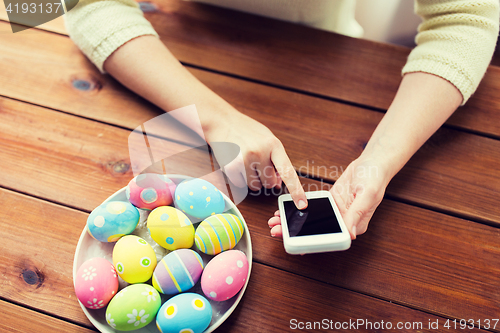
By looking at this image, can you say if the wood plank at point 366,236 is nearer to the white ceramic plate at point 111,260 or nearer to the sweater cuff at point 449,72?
the white ceramic plate at point 111,260

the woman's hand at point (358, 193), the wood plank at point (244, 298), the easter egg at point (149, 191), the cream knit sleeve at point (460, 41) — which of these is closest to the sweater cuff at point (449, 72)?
the cream knit sleeve at point (460, 41)

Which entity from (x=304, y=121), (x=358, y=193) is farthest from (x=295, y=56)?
(x=358, y=193)

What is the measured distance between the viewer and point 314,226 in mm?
543

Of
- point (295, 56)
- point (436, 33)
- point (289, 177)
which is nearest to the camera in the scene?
point (289, 177)

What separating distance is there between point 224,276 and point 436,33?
26.3 inches

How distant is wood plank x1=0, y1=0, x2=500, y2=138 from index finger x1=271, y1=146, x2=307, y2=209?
26 cm

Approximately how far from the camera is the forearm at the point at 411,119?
0.64 m

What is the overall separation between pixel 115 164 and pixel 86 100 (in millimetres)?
199

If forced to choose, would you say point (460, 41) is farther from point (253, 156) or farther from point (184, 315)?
point (184, 315)

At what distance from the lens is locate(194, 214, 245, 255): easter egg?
55 cm

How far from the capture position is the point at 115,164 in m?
0.70

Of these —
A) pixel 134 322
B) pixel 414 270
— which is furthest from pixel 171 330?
pixel 414 270

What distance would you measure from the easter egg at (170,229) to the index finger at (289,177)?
0.19 meters

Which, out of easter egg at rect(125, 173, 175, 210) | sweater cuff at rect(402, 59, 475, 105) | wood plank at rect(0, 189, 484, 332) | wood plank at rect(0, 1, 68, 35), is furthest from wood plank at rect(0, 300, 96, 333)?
sweater cuff at rect(402, 59, 475, 105)
